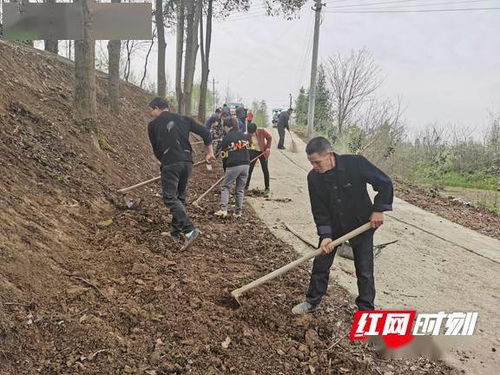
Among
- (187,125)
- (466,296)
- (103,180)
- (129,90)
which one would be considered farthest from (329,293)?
(129,90)

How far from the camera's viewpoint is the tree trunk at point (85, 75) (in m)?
6.42

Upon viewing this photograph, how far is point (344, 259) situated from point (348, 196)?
8.00 feet

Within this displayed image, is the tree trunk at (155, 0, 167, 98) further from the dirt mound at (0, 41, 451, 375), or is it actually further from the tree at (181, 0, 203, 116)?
the dirt mound at (0, 41, 451, 375)

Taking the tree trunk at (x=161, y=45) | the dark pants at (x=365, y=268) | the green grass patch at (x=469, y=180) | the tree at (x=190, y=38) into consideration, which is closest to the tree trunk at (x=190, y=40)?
the tree at (x=190, y=38)

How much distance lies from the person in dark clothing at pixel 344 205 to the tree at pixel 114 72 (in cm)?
771

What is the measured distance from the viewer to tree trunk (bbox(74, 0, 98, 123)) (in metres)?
6.42

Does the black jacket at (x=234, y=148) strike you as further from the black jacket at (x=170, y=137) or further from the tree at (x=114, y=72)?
the tree at (x=114, y=72)

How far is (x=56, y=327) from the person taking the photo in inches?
114

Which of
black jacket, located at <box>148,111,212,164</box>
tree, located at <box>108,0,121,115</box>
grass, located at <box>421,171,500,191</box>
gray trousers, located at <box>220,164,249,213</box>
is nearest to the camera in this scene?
black jacket, located at <box>148,111,212,164</box>

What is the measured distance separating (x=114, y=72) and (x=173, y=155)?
600 centimetres

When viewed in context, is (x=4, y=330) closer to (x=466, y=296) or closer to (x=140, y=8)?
(x=140, y=8)

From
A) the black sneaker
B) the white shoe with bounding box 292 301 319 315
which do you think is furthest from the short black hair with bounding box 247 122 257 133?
the white shoe with bounding box 292 301 319 315

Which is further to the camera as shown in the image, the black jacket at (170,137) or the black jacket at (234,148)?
the black jacket at (234,148)

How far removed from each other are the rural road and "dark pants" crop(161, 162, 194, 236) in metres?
1.87
